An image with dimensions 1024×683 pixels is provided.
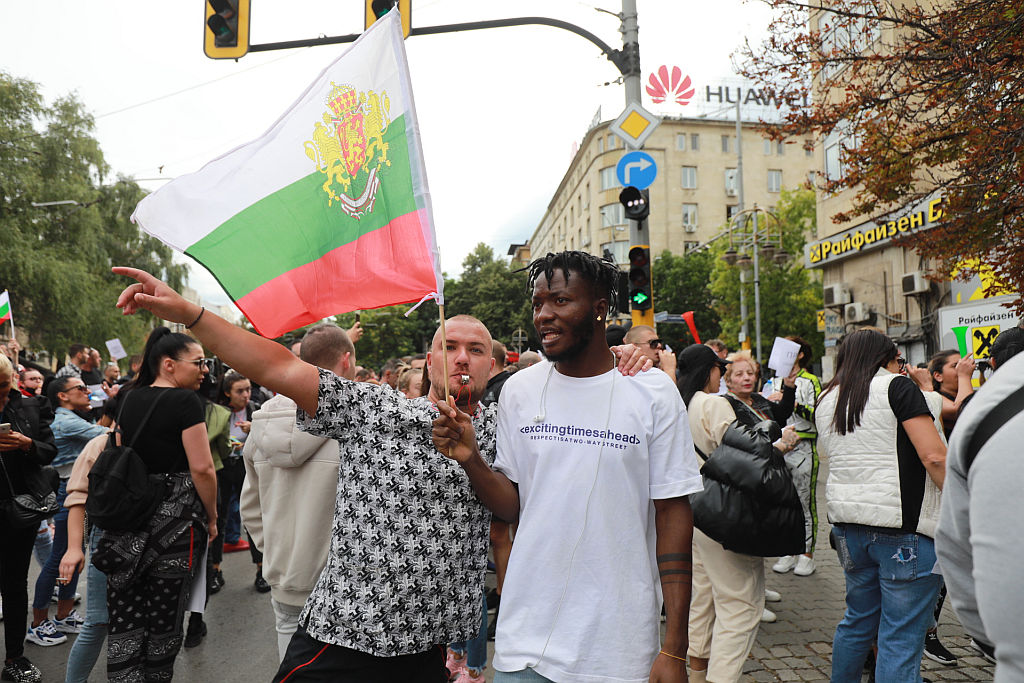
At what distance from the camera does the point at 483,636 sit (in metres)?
4.73

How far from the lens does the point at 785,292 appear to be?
34.4m

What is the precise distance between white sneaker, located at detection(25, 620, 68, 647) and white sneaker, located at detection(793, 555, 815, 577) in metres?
6.07

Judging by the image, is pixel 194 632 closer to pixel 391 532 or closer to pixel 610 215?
pixel 391 532

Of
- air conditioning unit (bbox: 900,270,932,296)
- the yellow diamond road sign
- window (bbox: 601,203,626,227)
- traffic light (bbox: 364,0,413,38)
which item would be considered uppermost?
window (bbox: 601,203,626,227)

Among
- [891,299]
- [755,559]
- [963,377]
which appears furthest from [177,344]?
[891,299]

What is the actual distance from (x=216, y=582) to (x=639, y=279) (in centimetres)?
561

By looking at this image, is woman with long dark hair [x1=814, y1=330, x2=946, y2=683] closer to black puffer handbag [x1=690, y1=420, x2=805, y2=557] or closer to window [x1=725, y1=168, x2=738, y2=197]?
black puffer handbag [x1=690, y1=420, x2=805, y2=557]

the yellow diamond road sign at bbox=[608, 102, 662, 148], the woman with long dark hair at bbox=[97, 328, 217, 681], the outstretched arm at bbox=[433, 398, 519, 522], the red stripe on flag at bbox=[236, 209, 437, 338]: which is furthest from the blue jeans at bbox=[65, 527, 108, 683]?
the yellow diamond road sign at bbox=[608, 102, 662, 148]

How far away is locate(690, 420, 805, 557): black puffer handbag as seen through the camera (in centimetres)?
398

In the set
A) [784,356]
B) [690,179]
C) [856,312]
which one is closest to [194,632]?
[784,356]

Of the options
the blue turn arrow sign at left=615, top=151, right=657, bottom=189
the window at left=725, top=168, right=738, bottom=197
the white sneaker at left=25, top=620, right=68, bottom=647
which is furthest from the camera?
the window at left=725, top=168, right=738, bottom=197

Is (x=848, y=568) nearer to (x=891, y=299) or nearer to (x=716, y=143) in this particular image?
(x=891, y=299)

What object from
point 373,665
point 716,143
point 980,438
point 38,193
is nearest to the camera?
point 980,438

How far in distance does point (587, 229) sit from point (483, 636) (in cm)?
5594
